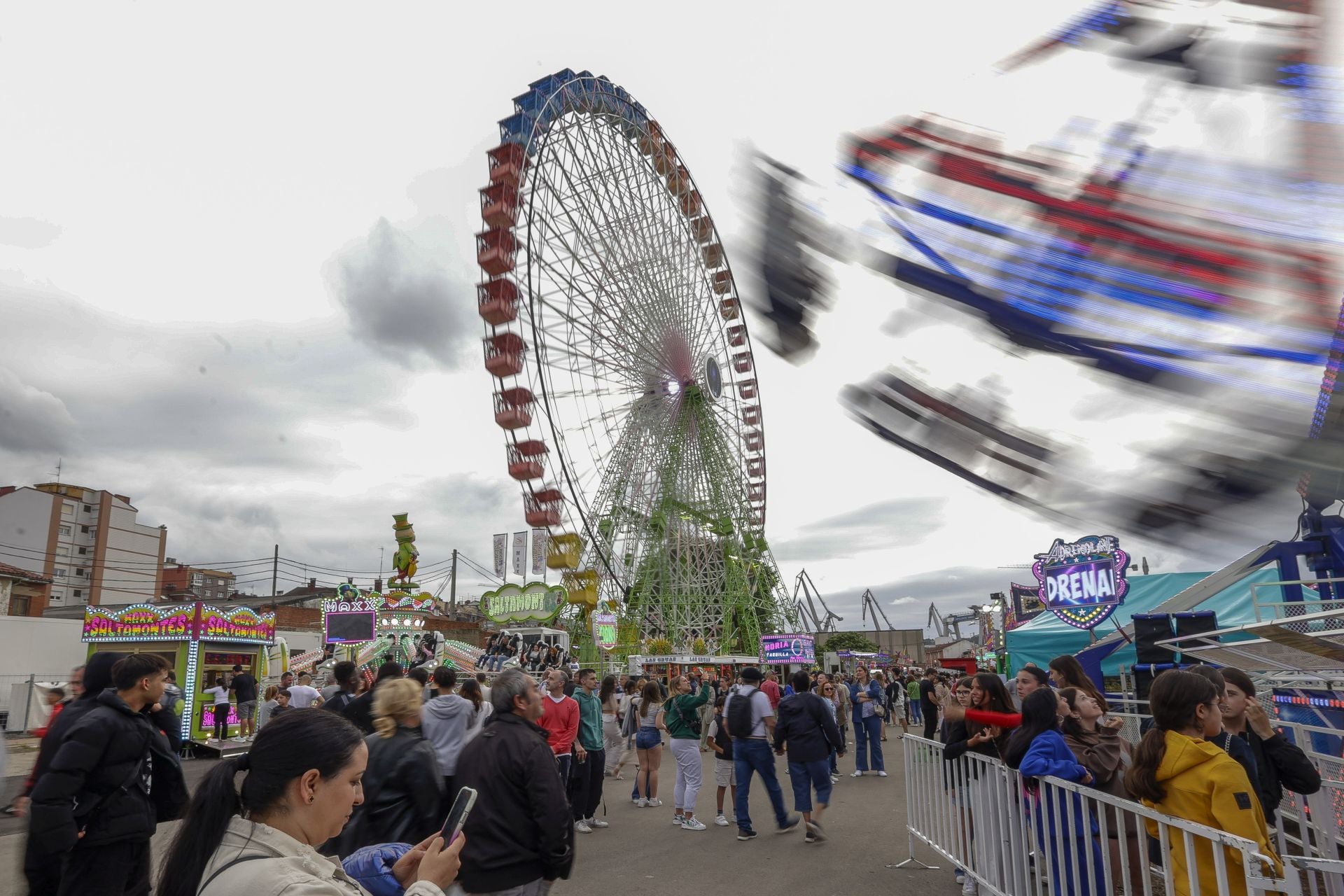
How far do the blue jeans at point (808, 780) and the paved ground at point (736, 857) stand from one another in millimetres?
338

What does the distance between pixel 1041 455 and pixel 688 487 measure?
85.1 feet

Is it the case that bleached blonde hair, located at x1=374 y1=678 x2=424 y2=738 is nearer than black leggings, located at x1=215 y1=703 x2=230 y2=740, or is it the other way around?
bleached blonde hair, located at x1=374 y1=678 x2=424 y2=738

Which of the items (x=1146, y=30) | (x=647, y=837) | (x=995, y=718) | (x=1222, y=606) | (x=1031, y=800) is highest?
(x=1146, y=30)

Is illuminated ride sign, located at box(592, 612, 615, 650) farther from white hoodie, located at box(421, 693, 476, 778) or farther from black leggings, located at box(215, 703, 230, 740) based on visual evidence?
white hoodie, located at box(421, 693, 476, 778)

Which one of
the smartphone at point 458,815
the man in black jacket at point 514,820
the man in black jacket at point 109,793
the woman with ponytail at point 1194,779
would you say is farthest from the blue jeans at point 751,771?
the smartphone at point 458,815

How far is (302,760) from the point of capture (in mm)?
1623

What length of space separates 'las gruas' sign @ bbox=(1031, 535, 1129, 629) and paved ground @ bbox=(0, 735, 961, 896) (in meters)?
4.29

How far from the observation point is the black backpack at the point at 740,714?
7348 millimetres

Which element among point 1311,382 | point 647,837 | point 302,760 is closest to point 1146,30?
point 1311,382

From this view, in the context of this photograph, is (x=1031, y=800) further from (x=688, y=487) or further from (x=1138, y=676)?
(x=688, y=487)

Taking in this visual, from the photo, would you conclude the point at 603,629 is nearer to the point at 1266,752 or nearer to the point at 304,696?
the point at 304,696

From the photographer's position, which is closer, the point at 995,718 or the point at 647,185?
the point at 995,718

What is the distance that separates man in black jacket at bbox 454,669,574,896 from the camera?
3.31 m

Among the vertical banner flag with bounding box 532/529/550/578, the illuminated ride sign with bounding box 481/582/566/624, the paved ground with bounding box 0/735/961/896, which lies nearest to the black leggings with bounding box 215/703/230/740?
the paved ground with bounding box 0/735/961/896
